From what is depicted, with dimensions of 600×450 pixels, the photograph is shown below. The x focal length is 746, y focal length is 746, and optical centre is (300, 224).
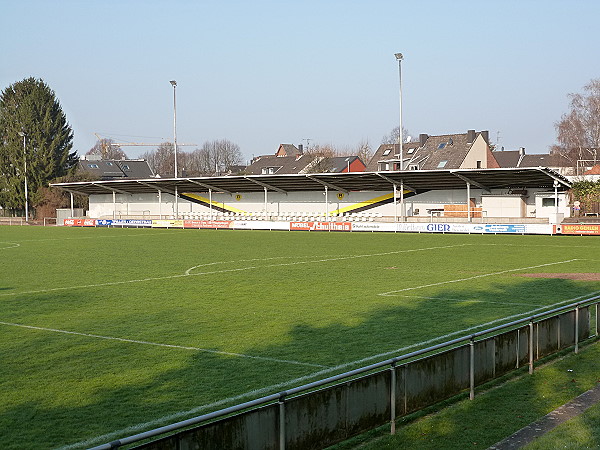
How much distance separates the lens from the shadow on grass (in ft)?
31.6

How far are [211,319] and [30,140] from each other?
86.8 meters

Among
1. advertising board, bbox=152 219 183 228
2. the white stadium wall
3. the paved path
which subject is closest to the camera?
the paved path

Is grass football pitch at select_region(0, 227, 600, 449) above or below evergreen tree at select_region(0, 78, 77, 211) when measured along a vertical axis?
below

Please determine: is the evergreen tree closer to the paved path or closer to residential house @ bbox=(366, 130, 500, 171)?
residential house @ bbox=(366, 130, 500, 171)

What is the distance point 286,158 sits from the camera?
11288 cm

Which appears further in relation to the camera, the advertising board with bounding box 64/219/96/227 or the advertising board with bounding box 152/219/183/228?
the advertising board with bounding box 64/219/96/227

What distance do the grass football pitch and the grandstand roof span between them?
21072 mm

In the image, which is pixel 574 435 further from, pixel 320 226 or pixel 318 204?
pixel 318 204

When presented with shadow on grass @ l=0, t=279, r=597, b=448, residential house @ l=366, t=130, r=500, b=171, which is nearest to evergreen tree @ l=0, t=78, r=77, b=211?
residential house @ l=366, t=130, r=500, b=171

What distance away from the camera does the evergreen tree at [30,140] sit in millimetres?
94875

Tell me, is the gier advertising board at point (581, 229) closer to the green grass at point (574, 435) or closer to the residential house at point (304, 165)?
the green grass at point (574, 435)

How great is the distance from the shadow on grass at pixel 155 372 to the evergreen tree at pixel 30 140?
81.4 meters

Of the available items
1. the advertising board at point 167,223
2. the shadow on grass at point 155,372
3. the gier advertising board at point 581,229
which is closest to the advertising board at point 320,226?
the advertising board at point 167,223

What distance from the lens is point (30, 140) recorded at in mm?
96750
